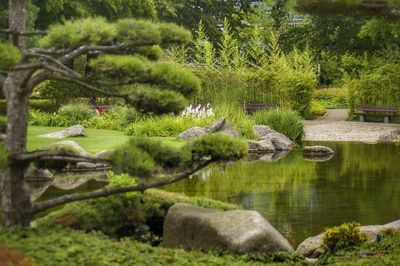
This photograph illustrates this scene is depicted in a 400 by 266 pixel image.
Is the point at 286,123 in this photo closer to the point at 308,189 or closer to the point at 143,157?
the point at 308,189

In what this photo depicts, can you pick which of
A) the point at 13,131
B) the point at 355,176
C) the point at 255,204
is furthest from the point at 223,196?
the point at 13,131

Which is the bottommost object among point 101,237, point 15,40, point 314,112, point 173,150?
point 314,112

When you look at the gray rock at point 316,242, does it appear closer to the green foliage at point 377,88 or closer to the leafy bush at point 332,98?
the green foliage at point 377,88

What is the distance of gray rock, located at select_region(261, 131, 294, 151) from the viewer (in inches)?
794

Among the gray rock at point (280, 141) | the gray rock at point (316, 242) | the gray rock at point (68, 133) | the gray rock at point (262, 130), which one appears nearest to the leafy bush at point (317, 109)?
the gray rock at point (262, 130)

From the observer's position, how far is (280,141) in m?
20.3

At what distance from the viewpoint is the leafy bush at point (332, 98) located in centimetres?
3603

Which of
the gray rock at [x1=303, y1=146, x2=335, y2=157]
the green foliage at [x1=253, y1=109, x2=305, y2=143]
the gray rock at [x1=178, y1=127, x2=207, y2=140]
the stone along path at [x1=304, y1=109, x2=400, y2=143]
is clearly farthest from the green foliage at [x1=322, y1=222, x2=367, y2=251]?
the stone along path at [x1=304, y1=109, x2=400, y2=143]

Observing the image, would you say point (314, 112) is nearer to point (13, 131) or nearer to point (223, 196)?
point (223, 196)

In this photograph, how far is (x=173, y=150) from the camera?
743 cm

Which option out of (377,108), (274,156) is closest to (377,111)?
(377,108)

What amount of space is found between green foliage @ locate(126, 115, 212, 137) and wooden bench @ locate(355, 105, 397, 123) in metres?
9.76

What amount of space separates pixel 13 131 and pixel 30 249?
1.36 metres

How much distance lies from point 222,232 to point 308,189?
622cm
